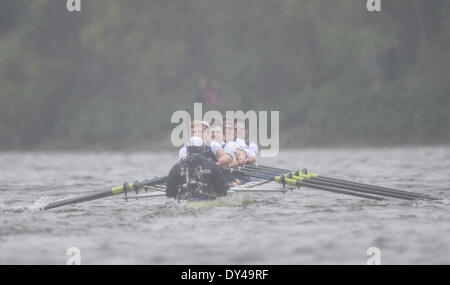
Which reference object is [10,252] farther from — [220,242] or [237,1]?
[237,1]

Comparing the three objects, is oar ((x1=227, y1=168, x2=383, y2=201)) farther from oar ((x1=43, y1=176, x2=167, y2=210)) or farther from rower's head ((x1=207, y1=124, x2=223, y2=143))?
oar ((x1=43, y1=176, x2=167, y2=210))

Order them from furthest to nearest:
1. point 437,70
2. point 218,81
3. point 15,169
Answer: point 218,81 → point 437,70 → point 15,169

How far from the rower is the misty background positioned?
1967 cm

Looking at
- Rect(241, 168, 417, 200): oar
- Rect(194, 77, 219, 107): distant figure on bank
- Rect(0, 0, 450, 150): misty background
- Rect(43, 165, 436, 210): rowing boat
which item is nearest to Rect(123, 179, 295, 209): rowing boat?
Rect(43, 165, 436, 210): rowing boat

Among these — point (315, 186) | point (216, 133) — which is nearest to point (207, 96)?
point (216, 133)

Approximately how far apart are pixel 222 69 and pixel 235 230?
31.8m

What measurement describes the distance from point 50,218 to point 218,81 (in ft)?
98.1

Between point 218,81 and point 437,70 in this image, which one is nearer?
point 437,70

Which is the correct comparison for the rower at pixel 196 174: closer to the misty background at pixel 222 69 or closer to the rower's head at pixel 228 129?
the rower's head at pixel 228 129

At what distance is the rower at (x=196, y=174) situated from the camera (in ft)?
43.2

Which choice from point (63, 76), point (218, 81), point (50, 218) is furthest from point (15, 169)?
point (63, 76)

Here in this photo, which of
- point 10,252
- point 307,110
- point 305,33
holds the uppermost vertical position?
point 305,33

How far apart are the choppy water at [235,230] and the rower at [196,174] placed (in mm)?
319

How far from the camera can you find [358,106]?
34781 mm
